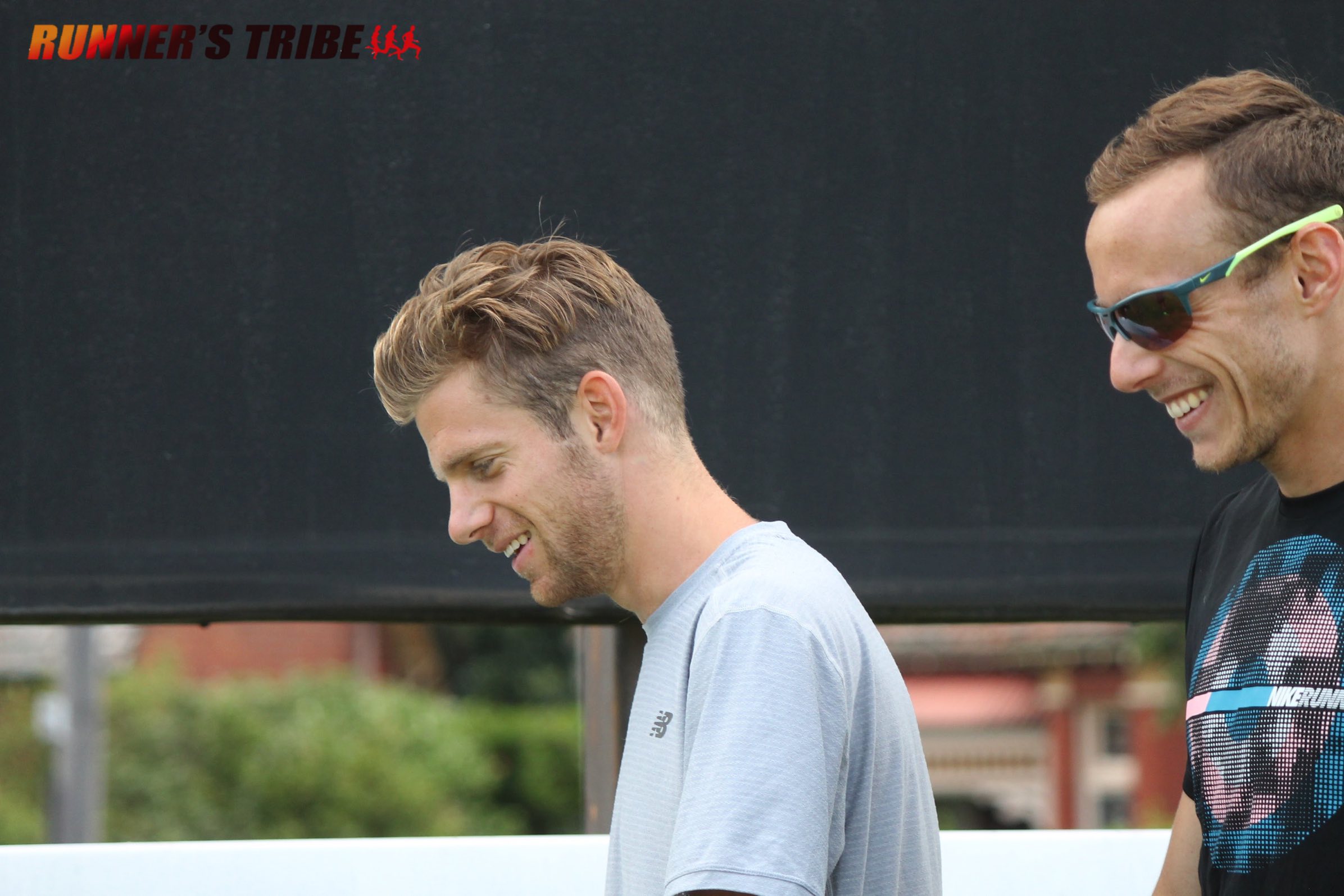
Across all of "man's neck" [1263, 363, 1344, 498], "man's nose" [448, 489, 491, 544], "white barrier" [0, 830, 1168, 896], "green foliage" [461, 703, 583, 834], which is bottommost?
"green foliage" [461, 703, 583, 834]

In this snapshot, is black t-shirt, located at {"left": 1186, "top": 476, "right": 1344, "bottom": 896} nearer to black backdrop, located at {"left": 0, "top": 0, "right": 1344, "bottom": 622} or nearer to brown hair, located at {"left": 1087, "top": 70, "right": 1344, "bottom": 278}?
brown hair, located at {"left": 1087, "top": 70, "right": 1344, "bottom": 278}

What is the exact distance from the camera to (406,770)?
12711mm

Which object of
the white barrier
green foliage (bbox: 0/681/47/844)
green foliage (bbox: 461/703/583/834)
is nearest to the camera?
the white barrier

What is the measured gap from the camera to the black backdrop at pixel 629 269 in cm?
220

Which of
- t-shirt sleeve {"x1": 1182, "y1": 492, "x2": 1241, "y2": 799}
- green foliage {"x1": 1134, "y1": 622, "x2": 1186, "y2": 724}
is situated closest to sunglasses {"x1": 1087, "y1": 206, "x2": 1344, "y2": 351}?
t-shirt sleeve {"x1": 1182, "y1": 492, "x2": 1241, "y2": 799}

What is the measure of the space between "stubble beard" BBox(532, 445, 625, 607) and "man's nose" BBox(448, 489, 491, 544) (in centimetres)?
9

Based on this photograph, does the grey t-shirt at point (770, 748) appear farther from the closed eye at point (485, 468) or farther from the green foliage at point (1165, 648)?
the green foliage at point (1165, 648)

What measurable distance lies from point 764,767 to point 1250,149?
2.75 feet

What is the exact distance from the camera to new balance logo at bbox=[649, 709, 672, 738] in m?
1.36

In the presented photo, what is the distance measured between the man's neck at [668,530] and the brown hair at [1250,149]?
21.9 inches

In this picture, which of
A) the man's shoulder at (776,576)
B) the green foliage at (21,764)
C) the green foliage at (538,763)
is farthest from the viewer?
the green foliage at (538,763)

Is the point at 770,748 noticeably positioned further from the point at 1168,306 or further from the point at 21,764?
the point at 21,764

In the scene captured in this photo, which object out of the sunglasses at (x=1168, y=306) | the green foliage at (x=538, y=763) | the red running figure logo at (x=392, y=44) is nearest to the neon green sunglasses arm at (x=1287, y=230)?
the sunglasses at (x=1168, y=306)

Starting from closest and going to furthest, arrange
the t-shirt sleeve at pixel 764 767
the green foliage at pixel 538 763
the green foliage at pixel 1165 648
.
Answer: the t-shirt sleeve at pixel 764 767
the green foliage at pixel 1165 648
the green foliage at pixel 538 763
